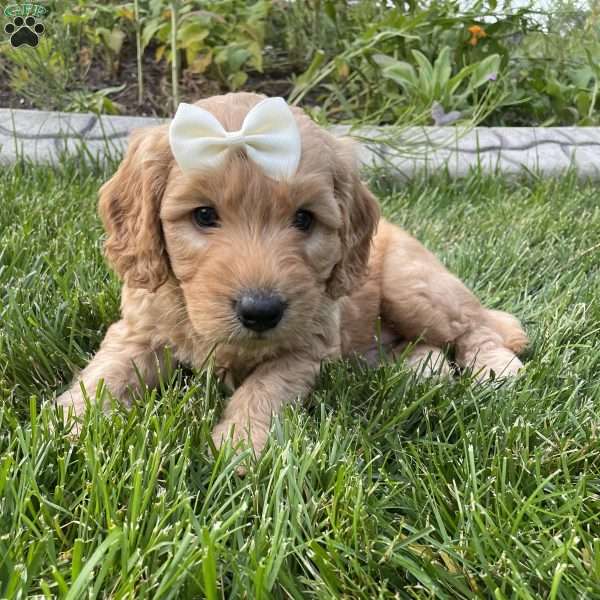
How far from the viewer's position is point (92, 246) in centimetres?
308

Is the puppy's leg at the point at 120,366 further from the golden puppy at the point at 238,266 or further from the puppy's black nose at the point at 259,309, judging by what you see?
the puppy's black nose at the point at 259,309

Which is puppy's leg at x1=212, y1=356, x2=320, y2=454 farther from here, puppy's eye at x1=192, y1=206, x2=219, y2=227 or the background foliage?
the background foliage

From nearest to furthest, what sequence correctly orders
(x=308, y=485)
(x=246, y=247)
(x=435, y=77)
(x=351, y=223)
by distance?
(x=308, y=485)
(x=246, y=247)
(x=351, y=223)
(x=435, y=77)

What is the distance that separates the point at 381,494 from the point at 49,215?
2.20 meters

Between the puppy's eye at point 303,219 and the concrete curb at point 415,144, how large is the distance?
2.34m

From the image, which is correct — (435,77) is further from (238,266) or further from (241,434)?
(241,434)

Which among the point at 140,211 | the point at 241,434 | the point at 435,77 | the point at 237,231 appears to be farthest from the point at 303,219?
the point at 435,77

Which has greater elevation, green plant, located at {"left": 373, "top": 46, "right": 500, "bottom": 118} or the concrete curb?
green plant, located at {"left": 373, "top": 46, "right": 500, "bottom": 118}

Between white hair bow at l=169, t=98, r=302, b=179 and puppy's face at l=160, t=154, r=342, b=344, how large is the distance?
0.04m

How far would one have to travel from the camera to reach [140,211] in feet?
7.27

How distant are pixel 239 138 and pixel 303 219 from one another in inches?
13.2

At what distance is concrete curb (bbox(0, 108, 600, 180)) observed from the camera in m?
4.29

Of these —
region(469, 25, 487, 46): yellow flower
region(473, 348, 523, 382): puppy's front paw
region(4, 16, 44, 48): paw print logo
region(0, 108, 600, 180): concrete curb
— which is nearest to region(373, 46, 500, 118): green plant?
region(469, 25, 487, 46): yellow flower

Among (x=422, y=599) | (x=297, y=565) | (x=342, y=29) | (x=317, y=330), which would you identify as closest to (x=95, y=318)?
(x=317, y=330)
